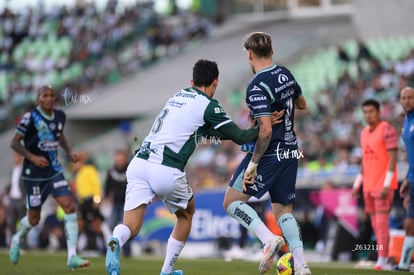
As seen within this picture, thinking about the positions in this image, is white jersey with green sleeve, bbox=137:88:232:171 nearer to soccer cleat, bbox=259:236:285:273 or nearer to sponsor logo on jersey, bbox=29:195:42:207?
soccer cleat, bbox=259:236:285:273

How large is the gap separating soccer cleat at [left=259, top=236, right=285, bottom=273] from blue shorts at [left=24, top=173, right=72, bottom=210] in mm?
4560

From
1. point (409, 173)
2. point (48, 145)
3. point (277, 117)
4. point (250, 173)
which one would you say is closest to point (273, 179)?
point (250, 173)

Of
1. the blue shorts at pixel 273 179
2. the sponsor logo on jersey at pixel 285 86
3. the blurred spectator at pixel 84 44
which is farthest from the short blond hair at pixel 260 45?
the blurred spectator at pixel 84 44

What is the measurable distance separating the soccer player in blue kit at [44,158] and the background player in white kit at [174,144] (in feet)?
12.5

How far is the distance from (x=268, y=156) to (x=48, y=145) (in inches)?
166

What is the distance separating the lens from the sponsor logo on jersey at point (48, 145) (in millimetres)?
13961

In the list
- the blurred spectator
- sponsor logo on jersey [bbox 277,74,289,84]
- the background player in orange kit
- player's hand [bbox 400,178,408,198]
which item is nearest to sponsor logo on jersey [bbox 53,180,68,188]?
the background player in orange kit

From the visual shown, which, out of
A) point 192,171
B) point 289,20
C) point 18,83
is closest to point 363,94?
point 192,171

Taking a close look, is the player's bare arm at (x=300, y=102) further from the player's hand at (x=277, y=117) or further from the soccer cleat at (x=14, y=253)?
the soccer cleat at (x=14, y=253)

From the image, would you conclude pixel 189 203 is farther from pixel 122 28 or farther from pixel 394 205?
pixel 122 28

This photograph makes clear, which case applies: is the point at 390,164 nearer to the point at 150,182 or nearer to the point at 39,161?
the point at 39,161

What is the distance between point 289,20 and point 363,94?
1286 cm

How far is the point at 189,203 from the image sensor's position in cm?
1055

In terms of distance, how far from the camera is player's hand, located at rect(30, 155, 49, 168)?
45.1ft
